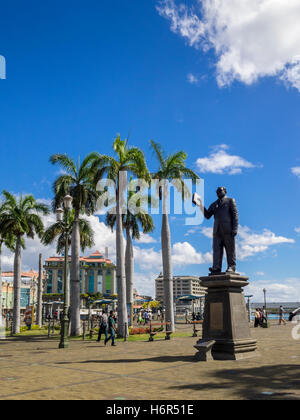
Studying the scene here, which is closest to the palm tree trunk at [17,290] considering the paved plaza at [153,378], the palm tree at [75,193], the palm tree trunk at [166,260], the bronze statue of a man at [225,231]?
the palm tree at [75,193]

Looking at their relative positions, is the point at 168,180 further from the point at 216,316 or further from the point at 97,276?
the point at 97,276

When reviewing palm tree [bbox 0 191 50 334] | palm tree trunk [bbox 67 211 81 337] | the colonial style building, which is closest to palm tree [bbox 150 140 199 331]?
palm tree trunk [bbox 67 211 81 337]

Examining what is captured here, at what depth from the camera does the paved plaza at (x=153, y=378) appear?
24.0 ft

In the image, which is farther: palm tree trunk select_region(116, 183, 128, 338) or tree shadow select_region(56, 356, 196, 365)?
palm tree trunk select_region(116, 183, 128, 338)

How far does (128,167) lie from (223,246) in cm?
1060

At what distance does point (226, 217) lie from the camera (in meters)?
13.6

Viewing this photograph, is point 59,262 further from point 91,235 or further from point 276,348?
point 276,348

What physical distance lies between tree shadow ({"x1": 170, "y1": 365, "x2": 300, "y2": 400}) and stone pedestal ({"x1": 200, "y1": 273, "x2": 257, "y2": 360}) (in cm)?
185

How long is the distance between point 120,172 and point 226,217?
10550 millimetres

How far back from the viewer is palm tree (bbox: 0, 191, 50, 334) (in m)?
30.6

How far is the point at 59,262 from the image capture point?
126m

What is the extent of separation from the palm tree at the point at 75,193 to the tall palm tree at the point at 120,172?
2.68m

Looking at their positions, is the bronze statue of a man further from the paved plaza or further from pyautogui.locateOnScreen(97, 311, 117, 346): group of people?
pyautogui.locateOnScreen(97, 311, 117, 346): group of people

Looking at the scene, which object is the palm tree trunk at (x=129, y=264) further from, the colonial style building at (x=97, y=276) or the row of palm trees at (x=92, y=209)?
the colonial style building at (x=97, y=276)
